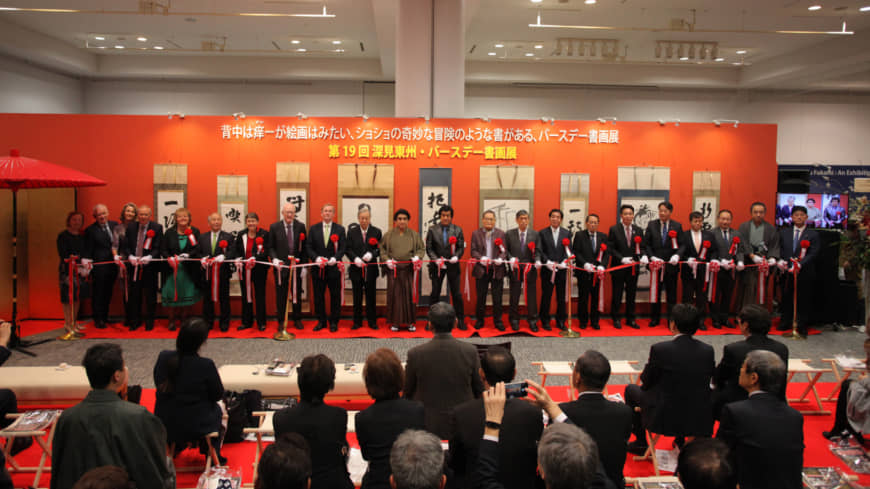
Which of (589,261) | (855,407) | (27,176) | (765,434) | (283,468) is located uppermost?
(27,176)

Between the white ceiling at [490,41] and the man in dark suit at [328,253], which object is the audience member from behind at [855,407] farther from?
the man in dark suit at [328,253]

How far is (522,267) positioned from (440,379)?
4493 mm

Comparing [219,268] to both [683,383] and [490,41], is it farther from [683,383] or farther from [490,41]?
[490,41]

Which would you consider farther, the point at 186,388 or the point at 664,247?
the point at 664,247

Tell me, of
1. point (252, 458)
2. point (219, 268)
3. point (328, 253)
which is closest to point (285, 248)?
point (328, 253)

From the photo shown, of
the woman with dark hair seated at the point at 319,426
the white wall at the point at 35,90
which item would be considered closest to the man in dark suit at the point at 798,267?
the woman with dark hair seated at the point at 319,426

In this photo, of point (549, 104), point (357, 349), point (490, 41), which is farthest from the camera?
point (549, 104)

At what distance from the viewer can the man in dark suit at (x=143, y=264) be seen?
731cm

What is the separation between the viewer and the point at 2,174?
5.86 m

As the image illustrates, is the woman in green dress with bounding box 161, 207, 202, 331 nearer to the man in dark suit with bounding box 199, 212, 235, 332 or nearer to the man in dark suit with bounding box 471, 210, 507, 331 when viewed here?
the man in dark suit with bounding box 199, 212, 235, 332

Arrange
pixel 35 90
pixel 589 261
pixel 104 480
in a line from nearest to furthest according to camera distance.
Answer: pixel 104 480 < pixel 589 261 < pixel 35 90

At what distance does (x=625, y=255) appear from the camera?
24.7 ft

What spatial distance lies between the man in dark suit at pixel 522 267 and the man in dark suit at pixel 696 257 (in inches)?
84.2

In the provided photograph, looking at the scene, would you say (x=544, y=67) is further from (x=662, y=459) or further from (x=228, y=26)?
(x=662, y=459)
